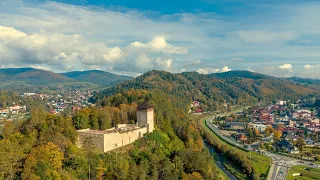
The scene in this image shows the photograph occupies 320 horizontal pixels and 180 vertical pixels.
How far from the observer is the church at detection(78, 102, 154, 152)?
4022 centimetres

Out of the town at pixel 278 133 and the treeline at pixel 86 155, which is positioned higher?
the treeline at pixel 86 155

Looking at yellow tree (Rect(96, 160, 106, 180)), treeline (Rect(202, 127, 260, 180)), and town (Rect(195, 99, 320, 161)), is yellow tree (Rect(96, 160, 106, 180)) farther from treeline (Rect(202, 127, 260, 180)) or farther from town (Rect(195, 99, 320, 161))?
town (Rect(195, 99, 320, 161))

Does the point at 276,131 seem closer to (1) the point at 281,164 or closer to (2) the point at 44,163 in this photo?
(1) the point at 281,164

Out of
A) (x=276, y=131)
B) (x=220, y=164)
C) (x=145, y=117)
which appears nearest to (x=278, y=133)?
(x=276, y=131)

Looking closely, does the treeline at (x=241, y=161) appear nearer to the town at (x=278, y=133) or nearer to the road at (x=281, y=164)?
the road at (x=281, y=164)

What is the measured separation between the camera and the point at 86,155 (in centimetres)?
3744

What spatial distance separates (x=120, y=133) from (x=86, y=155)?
7.28 meters

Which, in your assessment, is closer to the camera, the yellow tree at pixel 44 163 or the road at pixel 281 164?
the yellow tree at pixel 44 163

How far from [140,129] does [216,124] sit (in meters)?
65.3

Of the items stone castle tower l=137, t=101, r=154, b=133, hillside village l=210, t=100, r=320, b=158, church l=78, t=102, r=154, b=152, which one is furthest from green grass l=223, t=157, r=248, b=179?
stone castle tower l=137, t=101, r=154, b=133

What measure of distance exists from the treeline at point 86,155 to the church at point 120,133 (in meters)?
0.91

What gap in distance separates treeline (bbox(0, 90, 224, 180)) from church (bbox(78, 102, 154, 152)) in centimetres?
91

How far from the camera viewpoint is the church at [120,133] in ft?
132

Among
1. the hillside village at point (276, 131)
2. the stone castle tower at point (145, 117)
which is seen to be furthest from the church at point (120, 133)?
the hillside village at point (276, 131)
